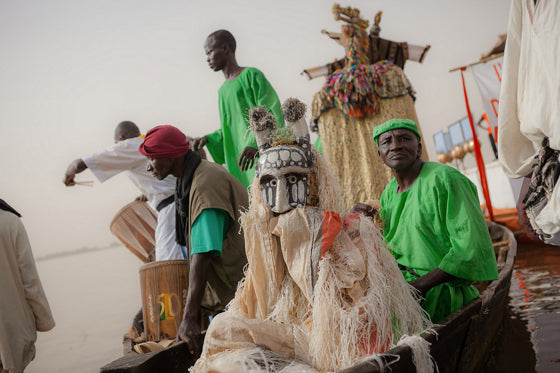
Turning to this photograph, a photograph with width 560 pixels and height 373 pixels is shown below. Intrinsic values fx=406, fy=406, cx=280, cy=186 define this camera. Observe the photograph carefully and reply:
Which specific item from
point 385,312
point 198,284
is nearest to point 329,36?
point 198,284

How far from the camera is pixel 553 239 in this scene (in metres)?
2.85

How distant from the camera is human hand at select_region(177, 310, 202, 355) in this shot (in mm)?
2305

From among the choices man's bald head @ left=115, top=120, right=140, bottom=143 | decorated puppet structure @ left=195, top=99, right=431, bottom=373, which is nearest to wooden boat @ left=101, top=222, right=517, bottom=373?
decorated puppet structure @ left=195, top=99, right=431, bottom=373

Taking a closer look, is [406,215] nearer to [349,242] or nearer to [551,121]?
[349,242]

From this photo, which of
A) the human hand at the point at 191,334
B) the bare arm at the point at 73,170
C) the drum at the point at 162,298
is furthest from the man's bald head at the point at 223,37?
the human hand at the point at 191,334

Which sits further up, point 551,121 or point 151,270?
point 551,121

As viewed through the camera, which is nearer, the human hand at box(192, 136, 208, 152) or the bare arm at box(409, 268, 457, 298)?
the bare arm at box(409, 268, 457, 298)

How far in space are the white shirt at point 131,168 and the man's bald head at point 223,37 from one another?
4.19 ft

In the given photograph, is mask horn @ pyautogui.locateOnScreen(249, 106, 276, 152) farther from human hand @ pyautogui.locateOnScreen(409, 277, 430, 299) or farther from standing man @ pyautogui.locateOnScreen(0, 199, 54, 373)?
standing man @ pyautogui.locateOnScreen(0, 199, 54, 373)

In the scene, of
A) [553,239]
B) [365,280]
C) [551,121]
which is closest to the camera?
[365,280]

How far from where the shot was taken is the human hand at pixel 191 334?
7.56 ft

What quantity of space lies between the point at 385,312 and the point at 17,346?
408 cm

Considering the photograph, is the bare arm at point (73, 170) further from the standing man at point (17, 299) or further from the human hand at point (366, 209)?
the human hand at point (366, 209)

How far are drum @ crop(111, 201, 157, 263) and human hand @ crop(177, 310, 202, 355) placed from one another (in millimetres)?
2424
